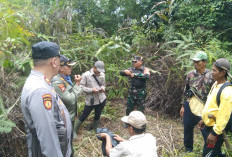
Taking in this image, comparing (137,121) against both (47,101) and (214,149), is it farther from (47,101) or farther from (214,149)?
(214,149)

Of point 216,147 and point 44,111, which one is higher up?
point 44,111

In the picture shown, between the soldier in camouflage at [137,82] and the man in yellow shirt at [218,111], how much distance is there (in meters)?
1.89

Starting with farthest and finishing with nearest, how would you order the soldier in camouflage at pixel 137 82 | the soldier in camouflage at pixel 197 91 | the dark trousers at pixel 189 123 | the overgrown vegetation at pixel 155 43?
1. the overgrown vegetation at pixel 155 43
2. the soldier in camouflage at pixel 137 82
3. the dark trousers at pixel 189 123
4. the soldier in camouflage at pixel 197 91

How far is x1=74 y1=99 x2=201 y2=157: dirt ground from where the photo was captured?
3676 millimetres

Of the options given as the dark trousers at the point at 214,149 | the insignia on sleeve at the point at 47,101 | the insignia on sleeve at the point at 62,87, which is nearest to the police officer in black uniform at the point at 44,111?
the insignia on sleeve at the point at 47,101

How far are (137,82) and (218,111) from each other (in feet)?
7.25

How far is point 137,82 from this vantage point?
4363 millimetres

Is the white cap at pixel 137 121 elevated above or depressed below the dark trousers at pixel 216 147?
above

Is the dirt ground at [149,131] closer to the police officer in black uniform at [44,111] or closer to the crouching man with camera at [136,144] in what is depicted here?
the crouching man with camera at [136,144]

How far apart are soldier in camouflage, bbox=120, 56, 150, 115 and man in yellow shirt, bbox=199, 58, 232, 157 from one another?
6.19 ft

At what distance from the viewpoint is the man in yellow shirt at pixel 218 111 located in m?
2.27

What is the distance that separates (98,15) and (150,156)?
1050cm

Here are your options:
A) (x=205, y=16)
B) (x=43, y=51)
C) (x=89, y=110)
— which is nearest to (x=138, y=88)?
(x=89, y=110)

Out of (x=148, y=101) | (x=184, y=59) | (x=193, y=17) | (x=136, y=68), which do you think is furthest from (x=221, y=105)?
(x=193, y=17)
